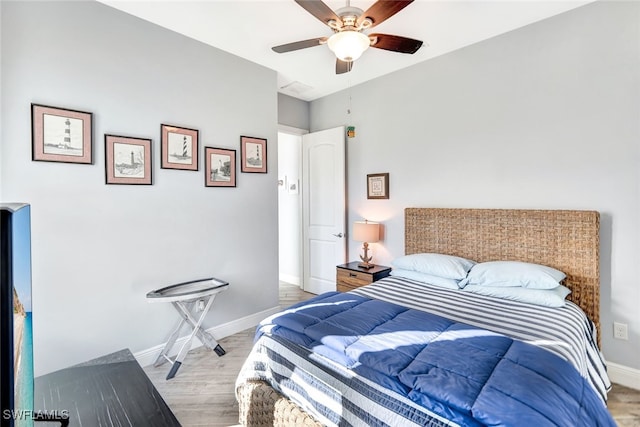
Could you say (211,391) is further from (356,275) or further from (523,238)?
(523,238)

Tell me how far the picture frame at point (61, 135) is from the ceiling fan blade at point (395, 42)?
211cm

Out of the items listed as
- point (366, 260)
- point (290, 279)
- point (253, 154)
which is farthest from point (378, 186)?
point (290, 279)

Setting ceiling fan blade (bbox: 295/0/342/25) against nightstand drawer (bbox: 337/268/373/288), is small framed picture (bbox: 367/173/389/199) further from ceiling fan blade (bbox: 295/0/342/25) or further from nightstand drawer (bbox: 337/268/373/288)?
ceiling fan blade (bbox: 295/0/342/25)

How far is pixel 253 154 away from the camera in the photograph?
322cm

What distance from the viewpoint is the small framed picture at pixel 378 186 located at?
3.52 metres

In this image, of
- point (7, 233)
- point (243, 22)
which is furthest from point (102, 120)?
point (7, 233)

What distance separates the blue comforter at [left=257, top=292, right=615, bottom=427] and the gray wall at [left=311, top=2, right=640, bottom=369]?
1546mm

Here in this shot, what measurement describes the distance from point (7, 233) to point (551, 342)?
2.08m

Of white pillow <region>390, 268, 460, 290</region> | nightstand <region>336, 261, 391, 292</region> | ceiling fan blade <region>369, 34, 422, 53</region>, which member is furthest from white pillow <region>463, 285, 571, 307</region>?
ceiling fan blade <region>369, 34, 422, 53</region>

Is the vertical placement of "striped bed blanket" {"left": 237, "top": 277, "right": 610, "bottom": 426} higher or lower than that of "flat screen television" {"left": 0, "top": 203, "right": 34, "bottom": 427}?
lower

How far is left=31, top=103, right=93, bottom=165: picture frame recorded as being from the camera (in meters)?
1.96

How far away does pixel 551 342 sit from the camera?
150 cm

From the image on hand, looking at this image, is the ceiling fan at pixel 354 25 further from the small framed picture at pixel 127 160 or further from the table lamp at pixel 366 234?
the table lamp at pixel 366 234

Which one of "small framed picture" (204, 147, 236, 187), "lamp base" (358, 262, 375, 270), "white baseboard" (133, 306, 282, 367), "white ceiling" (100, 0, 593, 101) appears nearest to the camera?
"white ceiling" (100, 0, 593, 101)
